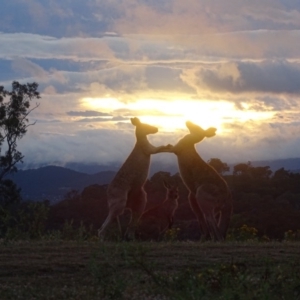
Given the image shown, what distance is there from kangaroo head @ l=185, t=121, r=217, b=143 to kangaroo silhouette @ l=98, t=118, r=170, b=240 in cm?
48

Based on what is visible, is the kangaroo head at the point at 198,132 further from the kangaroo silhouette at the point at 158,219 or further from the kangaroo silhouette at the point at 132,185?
the kangaroo silhouette at the point at 158,219

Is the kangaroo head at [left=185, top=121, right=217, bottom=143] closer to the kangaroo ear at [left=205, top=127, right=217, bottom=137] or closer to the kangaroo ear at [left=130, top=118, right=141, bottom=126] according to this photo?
the kangaroo ear at [left=205, top=127, right=217, bottom=137]

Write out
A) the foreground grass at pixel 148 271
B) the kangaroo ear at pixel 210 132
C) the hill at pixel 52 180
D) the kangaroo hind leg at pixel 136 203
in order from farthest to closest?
the hill at pixel 52 180 < the kangaroo hind leg at pixel 136 203 < the kangaroo ear at pixel 210 132 < the foreground grass at pixel 148 271

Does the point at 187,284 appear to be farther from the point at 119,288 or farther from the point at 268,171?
the point at 268,171

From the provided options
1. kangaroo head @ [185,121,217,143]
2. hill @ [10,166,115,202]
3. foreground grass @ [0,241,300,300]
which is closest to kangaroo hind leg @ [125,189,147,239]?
kangaroo head @ [185,121,217,143]

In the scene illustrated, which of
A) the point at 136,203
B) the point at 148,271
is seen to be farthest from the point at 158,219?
the point at 148,271

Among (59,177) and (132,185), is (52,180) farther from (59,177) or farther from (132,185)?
(132,185)

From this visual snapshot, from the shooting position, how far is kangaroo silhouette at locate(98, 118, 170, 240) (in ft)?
43.0

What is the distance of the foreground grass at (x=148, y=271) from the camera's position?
241 inches

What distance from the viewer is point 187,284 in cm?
598

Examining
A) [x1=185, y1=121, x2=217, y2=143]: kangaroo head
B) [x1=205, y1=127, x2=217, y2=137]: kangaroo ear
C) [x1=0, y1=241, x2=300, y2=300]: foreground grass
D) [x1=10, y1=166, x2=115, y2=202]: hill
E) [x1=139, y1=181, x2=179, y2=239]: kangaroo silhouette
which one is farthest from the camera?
[x1=10, y1=166, x2=115, y2=202]: hill

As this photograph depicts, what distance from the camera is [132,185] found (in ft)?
43.3

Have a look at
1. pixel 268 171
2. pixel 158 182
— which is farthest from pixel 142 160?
pixel 268 171

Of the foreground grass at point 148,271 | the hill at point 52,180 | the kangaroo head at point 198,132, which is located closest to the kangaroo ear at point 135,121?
the kangaroo head at point 198,132
